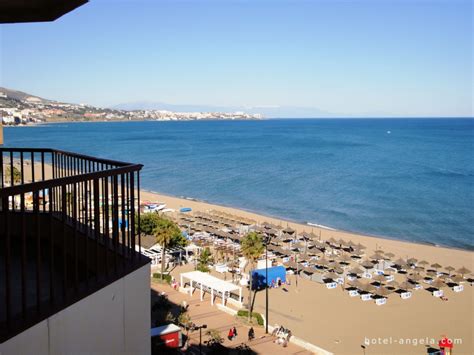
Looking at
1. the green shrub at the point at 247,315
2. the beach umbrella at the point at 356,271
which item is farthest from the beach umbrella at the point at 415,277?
the green shrub at the point at 247,315

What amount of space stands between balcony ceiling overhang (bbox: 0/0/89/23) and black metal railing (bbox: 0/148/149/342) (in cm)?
142

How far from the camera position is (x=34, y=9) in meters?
4.75

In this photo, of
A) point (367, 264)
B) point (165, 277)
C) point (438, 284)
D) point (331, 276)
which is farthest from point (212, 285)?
point (438, 284)

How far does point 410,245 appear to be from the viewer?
3316 cm

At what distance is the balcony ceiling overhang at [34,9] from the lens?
4.46 meters

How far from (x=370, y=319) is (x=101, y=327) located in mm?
17522

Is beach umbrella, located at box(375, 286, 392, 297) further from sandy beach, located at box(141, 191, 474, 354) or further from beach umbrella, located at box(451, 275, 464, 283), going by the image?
beach umbrella, located at box(451, 275, 464, 283)

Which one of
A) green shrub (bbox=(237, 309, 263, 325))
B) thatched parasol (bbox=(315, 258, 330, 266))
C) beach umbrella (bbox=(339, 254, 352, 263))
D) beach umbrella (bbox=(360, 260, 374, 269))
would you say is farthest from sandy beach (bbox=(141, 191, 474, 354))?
beach umbrella (bbox=(339, 254, 352, 263))

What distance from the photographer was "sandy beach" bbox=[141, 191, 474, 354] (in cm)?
1697

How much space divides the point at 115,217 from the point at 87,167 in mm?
1467

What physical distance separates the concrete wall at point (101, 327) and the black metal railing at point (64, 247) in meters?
0.06

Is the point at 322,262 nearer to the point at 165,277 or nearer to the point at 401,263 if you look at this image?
the point at 401,263

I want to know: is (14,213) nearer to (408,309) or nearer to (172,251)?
(408,309)

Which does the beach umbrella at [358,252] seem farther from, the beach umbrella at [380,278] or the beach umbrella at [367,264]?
the beach umbrella at [380,278]
